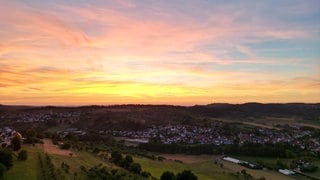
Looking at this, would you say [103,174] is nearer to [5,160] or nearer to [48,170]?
[48,170]

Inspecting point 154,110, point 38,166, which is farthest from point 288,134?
point 38,166

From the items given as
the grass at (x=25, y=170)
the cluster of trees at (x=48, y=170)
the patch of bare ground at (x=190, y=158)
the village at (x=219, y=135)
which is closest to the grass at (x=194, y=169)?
the patch of bare ground at (x=190, y=158)

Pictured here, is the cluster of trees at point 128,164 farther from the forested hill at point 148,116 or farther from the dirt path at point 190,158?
the forested hill at point 148,116

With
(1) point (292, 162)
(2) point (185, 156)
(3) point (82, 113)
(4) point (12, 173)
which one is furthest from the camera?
(3) point (82, 113)

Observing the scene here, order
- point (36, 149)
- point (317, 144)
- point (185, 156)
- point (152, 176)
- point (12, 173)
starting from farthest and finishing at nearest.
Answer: point (317, 144)
point (185, 156)
point (36, 149)
point (152, 176)
point (12, 173)

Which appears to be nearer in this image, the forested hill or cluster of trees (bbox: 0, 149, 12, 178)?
cluster of trees (bbox: 0, 149, 12, 178)

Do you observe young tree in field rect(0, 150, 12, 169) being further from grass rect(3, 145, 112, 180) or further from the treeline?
the treeline

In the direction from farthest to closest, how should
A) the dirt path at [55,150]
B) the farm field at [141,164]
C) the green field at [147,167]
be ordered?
the dirt path at [55,150] < the farm field at [141,164] < the green field at [147,167]

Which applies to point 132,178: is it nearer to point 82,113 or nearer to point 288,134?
point 288,134

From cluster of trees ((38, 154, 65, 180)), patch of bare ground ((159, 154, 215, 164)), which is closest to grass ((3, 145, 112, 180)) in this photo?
cluster of trees ((38, 154, 65, 180))
